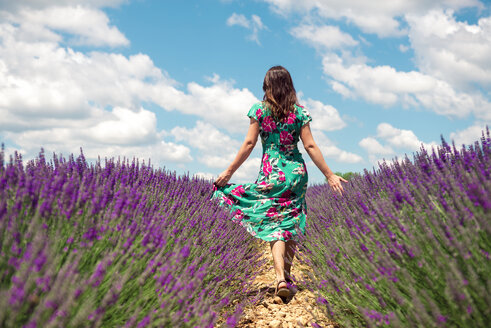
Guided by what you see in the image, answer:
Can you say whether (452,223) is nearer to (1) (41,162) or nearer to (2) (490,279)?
(2) (490,279)

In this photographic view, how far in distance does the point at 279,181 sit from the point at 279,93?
77cm

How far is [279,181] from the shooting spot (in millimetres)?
3393

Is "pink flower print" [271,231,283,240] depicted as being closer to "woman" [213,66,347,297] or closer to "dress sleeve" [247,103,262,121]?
"woman" [213,66,347,297]

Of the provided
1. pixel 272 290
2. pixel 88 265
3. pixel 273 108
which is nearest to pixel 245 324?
pixel 272 290

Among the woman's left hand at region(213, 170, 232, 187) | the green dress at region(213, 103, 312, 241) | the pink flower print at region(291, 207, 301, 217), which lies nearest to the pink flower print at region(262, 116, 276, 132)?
the green dress at region(213, 103, 312, 241)

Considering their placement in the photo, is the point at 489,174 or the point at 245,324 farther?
the point at 245,324

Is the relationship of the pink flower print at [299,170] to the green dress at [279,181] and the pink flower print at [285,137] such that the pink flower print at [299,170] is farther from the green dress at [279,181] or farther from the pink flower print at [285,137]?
the pink flower print at [285,137]

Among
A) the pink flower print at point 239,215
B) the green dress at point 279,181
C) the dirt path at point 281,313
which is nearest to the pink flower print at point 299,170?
the green dress at point 279,181

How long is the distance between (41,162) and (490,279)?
8.20 feet

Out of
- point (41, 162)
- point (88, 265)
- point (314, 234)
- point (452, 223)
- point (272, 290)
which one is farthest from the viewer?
point (314, 234)

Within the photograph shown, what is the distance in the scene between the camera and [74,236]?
1.78 metres

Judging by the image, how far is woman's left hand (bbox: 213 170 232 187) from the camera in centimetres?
360

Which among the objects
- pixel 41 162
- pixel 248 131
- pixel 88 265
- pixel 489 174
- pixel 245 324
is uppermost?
pixel 248 131

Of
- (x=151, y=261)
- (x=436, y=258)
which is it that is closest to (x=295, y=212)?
(x=151, y=261)
